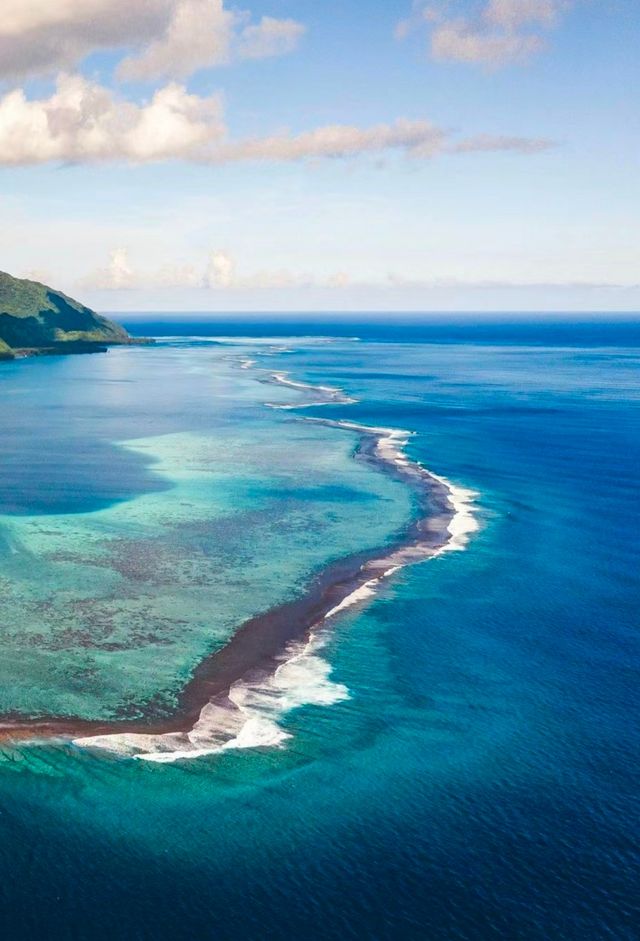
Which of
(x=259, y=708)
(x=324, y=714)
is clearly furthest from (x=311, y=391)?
(x=324, y=714)

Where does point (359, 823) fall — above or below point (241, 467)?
below

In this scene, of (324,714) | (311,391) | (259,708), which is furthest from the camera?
(311,391)

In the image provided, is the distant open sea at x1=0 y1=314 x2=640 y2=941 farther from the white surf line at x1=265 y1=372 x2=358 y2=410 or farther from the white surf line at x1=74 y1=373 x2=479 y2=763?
the white surf line at x1=265 y1=372 x2=358 y2=410

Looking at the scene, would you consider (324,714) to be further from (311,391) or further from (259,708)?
(311,391)

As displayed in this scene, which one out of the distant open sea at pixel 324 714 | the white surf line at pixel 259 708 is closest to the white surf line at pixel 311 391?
the distant open sea at pixel 324 714

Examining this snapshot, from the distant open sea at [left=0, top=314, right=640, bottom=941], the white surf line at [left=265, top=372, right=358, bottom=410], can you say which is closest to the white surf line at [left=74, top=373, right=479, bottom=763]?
the distant open sea at [left=0, top=314, right=640, bottom=941]

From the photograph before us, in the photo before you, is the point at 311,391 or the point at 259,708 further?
the point at 311,391

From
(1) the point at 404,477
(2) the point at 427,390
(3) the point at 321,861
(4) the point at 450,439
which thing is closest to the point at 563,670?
(3) the point at 321,861

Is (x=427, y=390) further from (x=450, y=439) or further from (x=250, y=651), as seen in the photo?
(x=250, y=651)

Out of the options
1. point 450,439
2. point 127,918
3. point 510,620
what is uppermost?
point 450,439

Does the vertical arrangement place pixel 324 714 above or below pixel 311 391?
below
